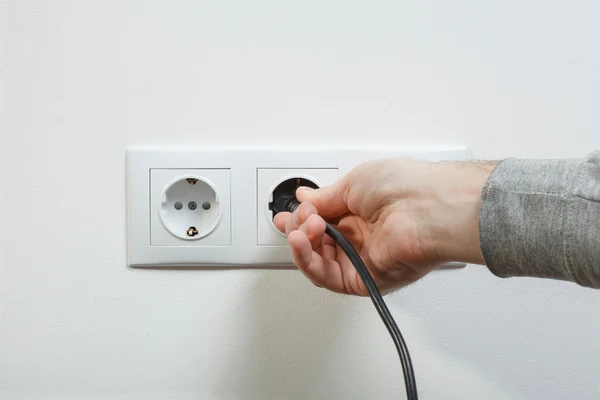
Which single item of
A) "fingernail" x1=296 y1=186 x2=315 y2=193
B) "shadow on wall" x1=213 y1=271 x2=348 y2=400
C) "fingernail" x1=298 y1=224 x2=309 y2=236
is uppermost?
"fingernail" x1=296 y1=186 x2=315 y2=193

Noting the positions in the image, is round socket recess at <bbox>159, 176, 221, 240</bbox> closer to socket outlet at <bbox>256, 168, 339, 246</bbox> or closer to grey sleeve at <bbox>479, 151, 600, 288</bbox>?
socket outlet at <bbox>256, 168, 339, 246</bbox>

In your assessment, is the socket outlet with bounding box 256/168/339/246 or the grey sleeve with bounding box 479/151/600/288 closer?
the grey sleeve with bounding box 479/151/600/288

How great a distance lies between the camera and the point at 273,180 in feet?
1.42

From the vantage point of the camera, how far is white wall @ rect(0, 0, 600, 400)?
43cm

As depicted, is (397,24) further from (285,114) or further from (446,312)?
(446,312)

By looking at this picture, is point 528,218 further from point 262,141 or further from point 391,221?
point 262,141

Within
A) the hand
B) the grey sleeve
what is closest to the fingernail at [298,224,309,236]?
the hand

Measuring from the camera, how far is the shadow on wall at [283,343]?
1.48 ft

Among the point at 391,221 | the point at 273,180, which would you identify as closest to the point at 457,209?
the point at 391,221

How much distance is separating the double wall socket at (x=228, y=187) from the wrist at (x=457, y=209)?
5 centimetres

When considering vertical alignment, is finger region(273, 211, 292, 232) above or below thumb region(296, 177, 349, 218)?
below

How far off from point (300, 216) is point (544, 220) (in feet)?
0.55

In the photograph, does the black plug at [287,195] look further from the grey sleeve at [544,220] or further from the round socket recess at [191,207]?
the grey sleeve at [544,220]

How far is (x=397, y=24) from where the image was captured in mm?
434
